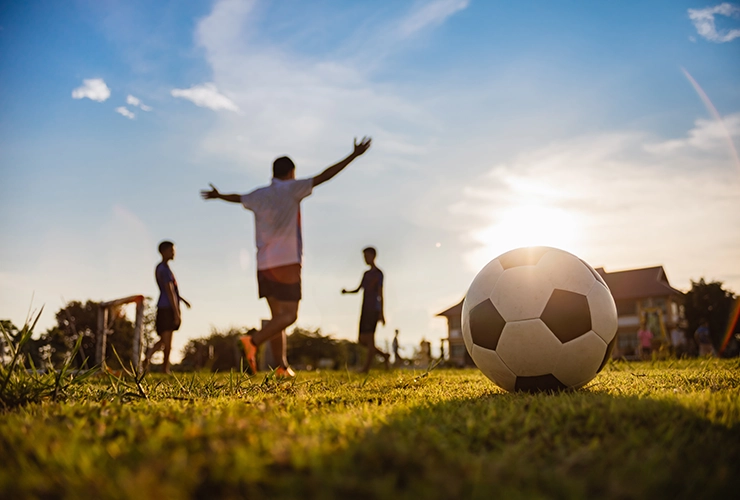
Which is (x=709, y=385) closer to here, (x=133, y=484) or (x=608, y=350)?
(x=608, y=350)

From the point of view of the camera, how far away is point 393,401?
3.34 metres

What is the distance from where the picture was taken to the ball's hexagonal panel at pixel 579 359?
12.0 feet

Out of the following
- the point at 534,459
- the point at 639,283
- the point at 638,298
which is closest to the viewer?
the point at 534,459

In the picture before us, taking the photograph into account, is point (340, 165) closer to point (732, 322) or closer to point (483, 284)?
point (483, 284)

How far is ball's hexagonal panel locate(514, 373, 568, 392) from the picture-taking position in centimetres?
372

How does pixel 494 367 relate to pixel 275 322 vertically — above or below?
below

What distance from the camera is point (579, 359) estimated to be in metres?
3.68

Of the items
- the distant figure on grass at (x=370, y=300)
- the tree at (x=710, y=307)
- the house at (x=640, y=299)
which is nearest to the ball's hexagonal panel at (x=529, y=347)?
the distant figure on grass at (x=370, y=300)

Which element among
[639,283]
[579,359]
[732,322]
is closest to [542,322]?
[579,359]

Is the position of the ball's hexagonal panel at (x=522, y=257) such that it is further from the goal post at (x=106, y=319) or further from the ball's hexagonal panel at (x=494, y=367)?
the goal post at (x=106, y=319)

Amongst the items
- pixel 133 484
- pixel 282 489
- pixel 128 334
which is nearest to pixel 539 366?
pixel 282 489

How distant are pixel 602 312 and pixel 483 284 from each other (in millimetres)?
901

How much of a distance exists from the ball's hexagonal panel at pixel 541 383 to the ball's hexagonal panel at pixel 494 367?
81mm

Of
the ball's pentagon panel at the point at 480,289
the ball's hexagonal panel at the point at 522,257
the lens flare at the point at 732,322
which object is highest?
the ball's hexagonal panel at the point at 522,257
